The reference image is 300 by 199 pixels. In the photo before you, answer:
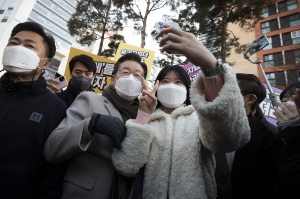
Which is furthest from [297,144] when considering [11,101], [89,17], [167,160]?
[89,17]

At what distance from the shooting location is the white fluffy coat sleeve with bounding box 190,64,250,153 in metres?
0.87

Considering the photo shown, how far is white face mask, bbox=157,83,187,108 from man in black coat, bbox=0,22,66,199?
84 centimetres

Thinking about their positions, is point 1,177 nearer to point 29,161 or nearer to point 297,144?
point 29,161

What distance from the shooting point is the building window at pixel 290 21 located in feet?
71.9

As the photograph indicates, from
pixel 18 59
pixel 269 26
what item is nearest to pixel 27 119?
pixel 18 59

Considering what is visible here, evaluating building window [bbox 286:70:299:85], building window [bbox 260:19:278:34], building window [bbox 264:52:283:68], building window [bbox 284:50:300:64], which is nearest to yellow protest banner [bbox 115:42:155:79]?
building window [bbox 286:70:299:85]

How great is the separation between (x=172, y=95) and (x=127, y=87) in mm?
405

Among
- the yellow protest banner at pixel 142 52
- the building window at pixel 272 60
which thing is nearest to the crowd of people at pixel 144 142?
the yellow protest banner at pixel 142 52

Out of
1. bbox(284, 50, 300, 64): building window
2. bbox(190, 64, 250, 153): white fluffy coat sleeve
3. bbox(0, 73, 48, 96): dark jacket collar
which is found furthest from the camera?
bbox(284, 50, 300, 64): building window

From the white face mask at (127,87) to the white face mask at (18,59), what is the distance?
700 mm

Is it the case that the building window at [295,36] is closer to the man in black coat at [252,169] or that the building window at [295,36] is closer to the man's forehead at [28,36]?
the man in black coat at [252,169]

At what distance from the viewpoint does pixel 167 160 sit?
1227 millimetres

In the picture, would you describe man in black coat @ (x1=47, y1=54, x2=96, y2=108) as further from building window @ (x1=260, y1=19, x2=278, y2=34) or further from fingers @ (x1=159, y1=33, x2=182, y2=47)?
building window @ (x1=260, y1=19, x2=278, y2=34)

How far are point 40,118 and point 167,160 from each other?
96 centimetres
